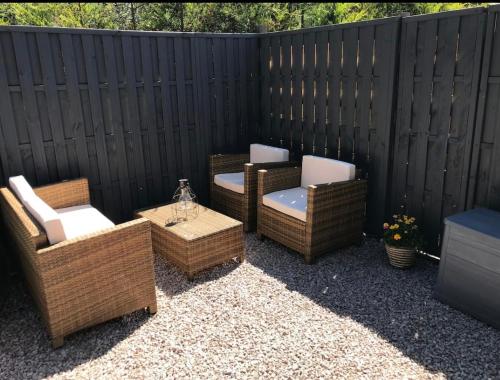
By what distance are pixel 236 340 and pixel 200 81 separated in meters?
3.27

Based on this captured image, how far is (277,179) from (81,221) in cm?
198

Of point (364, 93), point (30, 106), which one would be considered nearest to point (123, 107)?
point (30, 106)

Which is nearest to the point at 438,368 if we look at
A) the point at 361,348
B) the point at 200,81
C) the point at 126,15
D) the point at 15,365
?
the point at 361,348

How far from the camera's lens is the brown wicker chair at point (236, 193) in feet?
15.2

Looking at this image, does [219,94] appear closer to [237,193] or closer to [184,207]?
[237,193]

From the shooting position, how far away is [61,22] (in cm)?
770

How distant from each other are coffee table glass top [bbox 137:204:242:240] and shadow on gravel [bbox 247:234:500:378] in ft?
1.56

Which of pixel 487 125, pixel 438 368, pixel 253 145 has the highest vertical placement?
pixel 487 125

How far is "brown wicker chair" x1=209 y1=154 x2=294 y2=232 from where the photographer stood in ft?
15.2

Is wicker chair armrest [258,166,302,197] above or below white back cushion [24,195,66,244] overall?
below

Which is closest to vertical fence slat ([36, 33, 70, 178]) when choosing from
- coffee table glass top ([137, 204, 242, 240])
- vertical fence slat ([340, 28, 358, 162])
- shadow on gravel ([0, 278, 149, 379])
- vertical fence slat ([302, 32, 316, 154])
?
coffee table glass top ([137, 204, 242, 240])

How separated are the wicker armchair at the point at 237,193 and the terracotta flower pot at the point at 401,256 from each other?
1.54m

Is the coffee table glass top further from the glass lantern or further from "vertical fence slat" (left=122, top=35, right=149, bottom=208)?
"vertical fence slat" (left=122, top=35, right=149, bottom=208)

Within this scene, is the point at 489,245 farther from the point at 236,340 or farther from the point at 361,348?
the point at 236,340
